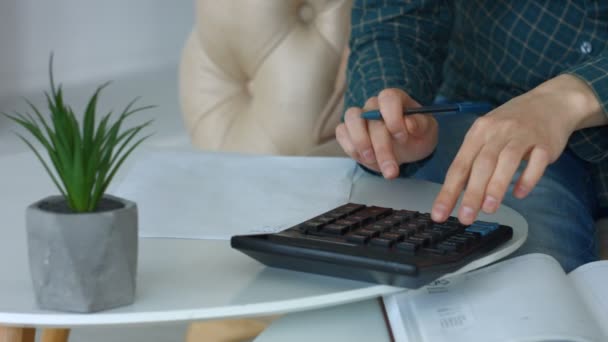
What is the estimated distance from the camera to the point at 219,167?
89cm

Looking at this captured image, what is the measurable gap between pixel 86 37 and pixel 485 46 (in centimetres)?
102

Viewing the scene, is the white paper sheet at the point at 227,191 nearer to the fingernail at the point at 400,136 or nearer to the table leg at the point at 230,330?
the fingernail at the point at 400,136

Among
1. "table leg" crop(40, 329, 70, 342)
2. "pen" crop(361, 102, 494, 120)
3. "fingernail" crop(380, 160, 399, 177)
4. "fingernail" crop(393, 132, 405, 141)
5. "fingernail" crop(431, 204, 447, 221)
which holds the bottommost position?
"table leg" crop(40, 329, 70, 342)

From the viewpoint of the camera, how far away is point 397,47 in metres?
1.06

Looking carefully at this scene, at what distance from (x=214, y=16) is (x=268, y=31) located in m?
0.10

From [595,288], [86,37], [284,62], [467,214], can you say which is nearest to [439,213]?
[467,214]

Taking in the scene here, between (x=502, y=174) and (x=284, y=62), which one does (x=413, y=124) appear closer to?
(x=502, y=174)

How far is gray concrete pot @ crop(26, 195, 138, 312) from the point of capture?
515 mm

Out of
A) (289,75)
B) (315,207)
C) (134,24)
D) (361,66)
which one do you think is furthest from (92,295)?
(134,24)

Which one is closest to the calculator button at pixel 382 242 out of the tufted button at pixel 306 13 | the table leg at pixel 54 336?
the table leg at pixel 54 336

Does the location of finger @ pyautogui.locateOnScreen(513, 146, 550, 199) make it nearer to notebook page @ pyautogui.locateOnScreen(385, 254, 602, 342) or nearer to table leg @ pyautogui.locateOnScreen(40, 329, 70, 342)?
notebook page @ pyautogui.locateOnScreen(385, 254, 602, 342)

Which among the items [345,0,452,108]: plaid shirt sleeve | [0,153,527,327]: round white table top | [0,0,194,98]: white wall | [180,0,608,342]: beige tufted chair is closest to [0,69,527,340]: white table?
[0,153,527,327]: round white table top

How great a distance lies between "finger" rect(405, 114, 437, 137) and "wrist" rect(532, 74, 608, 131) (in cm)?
12

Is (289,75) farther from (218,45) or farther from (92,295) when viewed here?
(92,295)
